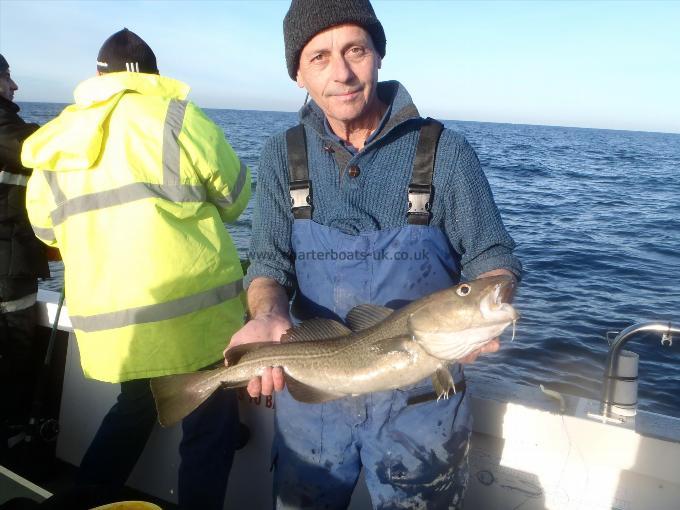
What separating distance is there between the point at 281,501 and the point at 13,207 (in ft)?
11.4

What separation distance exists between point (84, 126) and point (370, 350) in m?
2.00

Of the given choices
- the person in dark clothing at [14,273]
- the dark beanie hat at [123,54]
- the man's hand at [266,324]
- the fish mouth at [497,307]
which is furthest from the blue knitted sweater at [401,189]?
the person in dark clothing at [14,273]

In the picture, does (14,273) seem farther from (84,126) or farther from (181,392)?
(181,392)

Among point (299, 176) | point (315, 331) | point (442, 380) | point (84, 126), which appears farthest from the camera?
point (84, 126)

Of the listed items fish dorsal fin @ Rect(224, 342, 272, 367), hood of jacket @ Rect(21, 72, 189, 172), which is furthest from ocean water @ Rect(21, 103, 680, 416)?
hood of jacket @ Rect(21, 72, 189, 172)

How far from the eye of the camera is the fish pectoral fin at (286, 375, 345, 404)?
2.78 m

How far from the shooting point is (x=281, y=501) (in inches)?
119

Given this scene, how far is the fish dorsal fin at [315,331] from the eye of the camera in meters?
2.82

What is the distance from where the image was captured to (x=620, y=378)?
11.0 feet

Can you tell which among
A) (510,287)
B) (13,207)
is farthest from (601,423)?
(13,207)

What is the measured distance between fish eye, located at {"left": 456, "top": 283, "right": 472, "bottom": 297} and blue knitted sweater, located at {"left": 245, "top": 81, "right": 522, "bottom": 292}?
28 cm

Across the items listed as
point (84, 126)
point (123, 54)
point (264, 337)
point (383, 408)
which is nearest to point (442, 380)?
point (383, 408)

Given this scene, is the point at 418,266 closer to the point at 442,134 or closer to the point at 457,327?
the point at 457,327

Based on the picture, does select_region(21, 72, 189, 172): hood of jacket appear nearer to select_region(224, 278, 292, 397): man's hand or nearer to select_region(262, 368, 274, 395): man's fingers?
select_region(224, 278, 292, 397): man's hand
